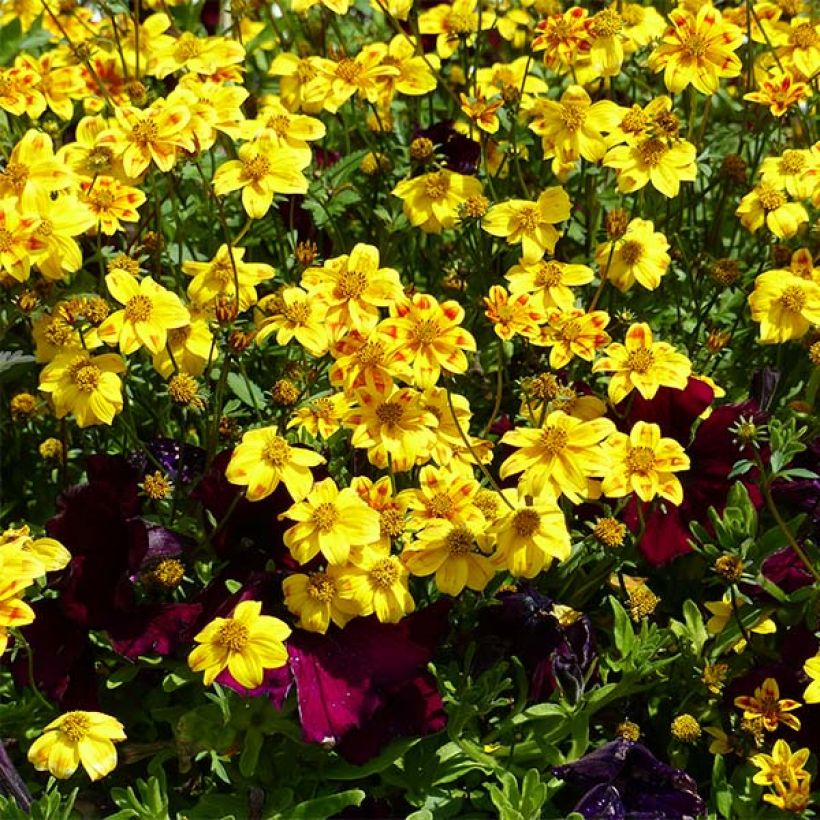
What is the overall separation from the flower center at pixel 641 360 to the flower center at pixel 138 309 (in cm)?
79

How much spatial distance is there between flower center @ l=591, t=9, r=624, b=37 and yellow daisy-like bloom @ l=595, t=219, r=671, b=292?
392 mm

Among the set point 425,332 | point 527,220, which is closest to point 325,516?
point 425,332

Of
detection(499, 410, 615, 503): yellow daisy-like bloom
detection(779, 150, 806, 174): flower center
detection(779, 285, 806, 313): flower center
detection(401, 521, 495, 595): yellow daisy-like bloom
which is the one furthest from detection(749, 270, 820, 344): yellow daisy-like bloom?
detection(401, 521, 495, 595): yellow daisy-like bloom

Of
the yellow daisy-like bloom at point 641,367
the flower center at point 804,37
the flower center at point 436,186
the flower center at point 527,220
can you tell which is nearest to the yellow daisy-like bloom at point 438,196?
the flower center at point 436,186

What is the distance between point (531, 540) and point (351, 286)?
52cm

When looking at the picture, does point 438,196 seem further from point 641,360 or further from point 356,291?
point 641,360

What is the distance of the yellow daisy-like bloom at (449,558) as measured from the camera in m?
2.03

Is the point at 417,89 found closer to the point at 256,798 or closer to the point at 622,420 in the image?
the point at 622,420

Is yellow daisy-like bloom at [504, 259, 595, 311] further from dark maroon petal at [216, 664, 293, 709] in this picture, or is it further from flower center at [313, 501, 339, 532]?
dark maroon petal at [216, 664, 293, 709]

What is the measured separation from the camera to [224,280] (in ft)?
7.93

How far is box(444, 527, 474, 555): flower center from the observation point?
2.02 metres

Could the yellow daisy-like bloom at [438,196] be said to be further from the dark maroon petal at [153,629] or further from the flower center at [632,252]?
the dark maroon petal at [153,629]

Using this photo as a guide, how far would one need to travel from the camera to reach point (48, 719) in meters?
2.24

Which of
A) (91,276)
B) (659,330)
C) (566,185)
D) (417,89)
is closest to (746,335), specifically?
(659,330)
